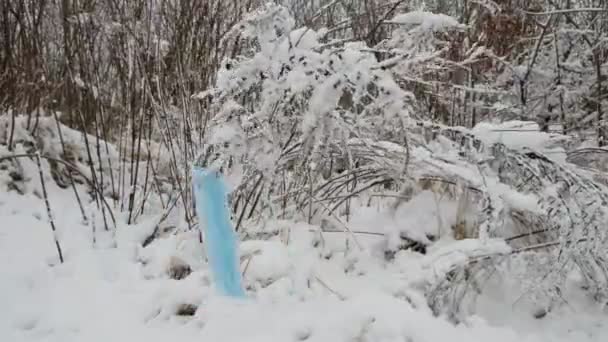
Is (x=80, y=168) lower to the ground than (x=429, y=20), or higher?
lower

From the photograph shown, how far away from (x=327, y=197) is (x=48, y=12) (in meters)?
2.18

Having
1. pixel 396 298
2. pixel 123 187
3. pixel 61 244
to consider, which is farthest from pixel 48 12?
pixel 396 298

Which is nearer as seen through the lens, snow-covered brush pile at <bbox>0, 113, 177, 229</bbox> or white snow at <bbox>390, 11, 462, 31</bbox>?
white snow at <bbox>390, 11, 462, 31</bbox>

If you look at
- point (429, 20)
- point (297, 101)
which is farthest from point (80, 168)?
point (429, 20)

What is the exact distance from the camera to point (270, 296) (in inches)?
68.9

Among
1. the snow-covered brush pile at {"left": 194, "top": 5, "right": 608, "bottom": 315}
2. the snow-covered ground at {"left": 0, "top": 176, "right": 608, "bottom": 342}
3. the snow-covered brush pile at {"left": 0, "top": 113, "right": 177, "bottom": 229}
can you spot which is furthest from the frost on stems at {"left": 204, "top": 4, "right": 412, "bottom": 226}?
the snow-covered brush pile at {"left": 0, "top": 113, "right": 177, "bottom": 229}

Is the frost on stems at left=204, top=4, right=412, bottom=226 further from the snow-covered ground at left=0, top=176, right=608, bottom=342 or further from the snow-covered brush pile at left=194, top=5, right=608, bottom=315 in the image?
the snow-covered ground at left=0, top=176, right=608, bottom=342

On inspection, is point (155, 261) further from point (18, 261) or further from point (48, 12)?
point (48, 12)

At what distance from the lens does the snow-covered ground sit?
161 centimetres

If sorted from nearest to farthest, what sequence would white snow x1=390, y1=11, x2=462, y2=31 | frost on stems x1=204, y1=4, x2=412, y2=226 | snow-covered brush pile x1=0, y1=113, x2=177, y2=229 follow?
frost on stems x1=204, y1=4, x2=412, y2=226 < white snow x1=390, y1=11, x2=462, y2=31 < snow-covered brush pile x1=0, y1=113, x2=177, y2=229

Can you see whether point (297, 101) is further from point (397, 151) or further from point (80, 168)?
point (80, 168)

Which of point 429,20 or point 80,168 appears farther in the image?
point 80,168

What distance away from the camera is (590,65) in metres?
3.13

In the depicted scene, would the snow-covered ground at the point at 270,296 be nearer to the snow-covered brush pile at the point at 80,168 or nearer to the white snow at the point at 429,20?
the snow-covered brush pile at the point at 80,168
